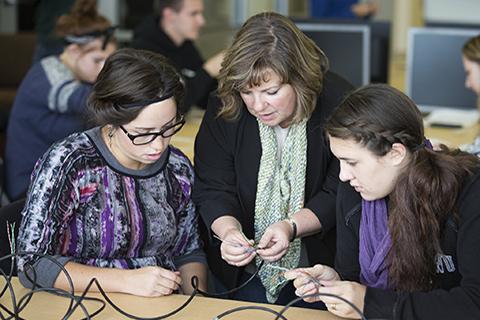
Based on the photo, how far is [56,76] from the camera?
3416 millimetres

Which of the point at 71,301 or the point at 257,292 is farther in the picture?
the point at 257,292

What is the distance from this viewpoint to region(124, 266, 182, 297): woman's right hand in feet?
6.27

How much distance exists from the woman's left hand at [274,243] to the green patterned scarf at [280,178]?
0.17m

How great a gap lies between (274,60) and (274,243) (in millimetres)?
445

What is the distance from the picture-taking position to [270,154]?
2258mm

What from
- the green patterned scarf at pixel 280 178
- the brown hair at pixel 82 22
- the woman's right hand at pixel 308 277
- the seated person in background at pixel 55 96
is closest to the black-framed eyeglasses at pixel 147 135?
the green patterned scarf at pixel 280 178

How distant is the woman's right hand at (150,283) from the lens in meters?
1.91

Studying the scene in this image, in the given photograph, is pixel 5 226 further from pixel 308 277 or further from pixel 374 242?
pixel 374 242

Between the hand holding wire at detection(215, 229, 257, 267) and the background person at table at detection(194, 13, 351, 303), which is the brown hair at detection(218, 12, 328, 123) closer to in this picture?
the background person at table at detection(194, 13, 351, 303)

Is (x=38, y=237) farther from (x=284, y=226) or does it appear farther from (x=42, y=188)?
(x=284, y=226)

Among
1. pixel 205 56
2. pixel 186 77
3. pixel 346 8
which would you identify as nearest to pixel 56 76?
pixel 186 77

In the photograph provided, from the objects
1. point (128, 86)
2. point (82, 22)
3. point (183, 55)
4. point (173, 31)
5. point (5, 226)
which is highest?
point (128, 86)

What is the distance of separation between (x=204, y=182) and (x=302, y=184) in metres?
0.26

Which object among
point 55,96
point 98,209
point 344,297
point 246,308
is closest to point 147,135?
point 98,209
